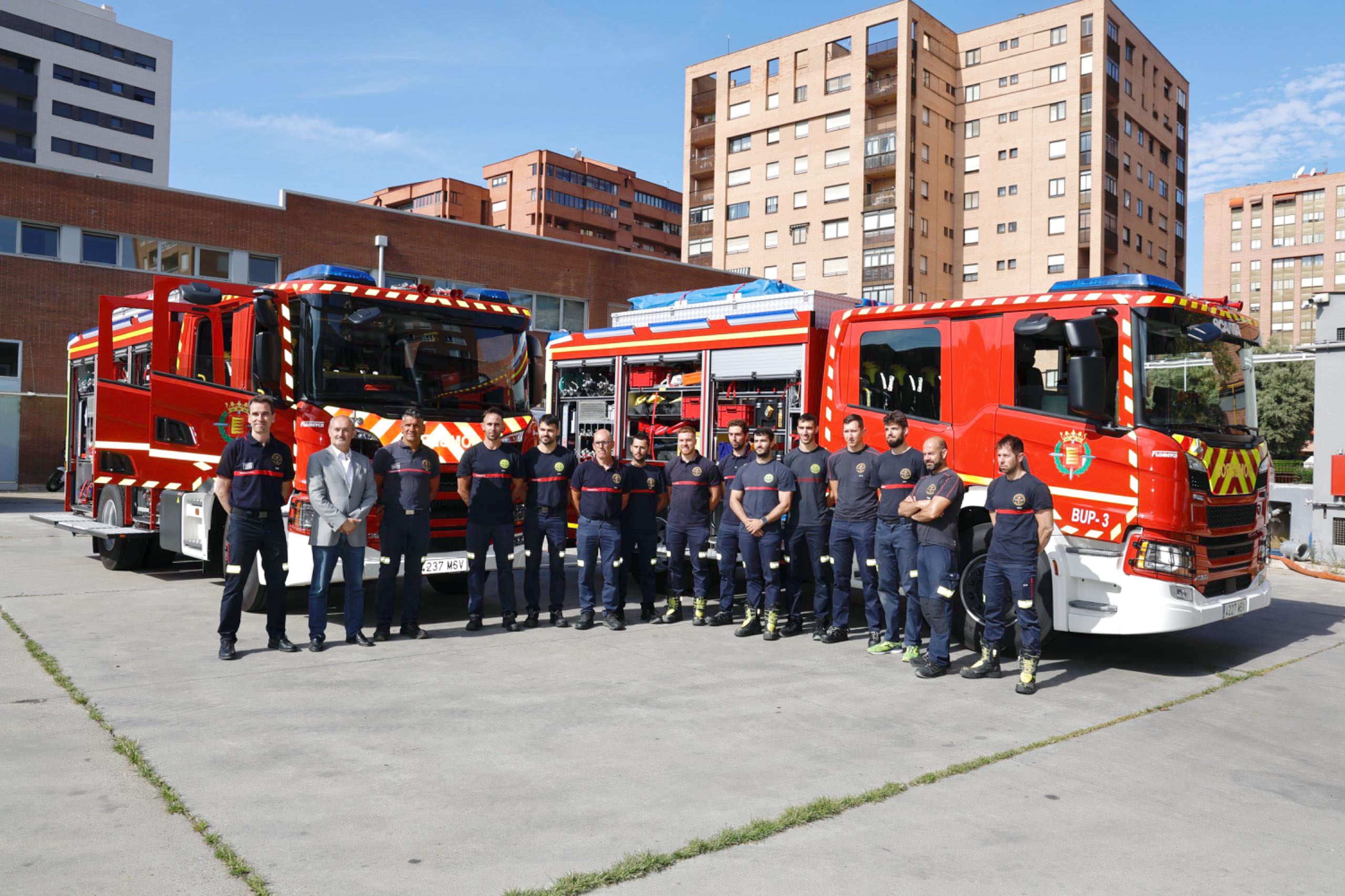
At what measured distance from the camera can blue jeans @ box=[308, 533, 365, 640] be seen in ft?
24.8

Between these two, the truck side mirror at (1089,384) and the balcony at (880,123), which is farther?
the balcony at (880,123)

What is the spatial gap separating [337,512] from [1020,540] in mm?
4815

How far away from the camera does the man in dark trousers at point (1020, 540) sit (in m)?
6.71

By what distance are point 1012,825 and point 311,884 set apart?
2.79 metres

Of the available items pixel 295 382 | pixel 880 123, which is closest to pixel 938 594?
pixel 295 382

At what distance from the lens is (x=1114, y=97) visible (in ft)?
179

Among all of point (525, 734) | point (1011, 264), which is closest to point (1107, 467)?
point (525, 734)

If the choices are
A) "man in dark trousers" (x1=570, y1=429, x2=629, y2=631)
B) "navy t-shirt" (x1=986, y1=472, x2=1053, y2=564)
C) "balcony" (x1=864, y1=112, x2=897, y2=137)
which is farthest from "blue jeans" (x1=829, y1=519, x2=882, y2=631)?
"balcony" (x1=864, y1=112, x2=897, y2=137)

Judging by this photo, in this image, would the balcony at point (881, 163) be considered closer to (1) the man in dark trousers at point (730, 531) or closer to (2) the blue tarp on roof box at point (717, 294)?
(2) the blue tarp on roof box at point (717, 294)

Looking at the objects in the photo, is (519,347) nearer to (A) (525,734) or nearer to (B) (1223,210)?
(A) (525,734)

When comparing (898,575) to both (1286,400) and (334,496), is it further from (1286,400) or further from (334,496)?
(1286,400)

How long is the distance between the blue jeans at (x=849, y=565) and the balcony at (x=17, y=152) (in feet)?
207

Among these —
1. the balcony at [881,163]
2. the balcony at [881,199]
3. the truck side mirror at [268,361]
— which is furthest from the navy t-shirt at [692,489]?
the balcony at [881,163]

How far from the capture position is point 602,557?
8.90 meters
